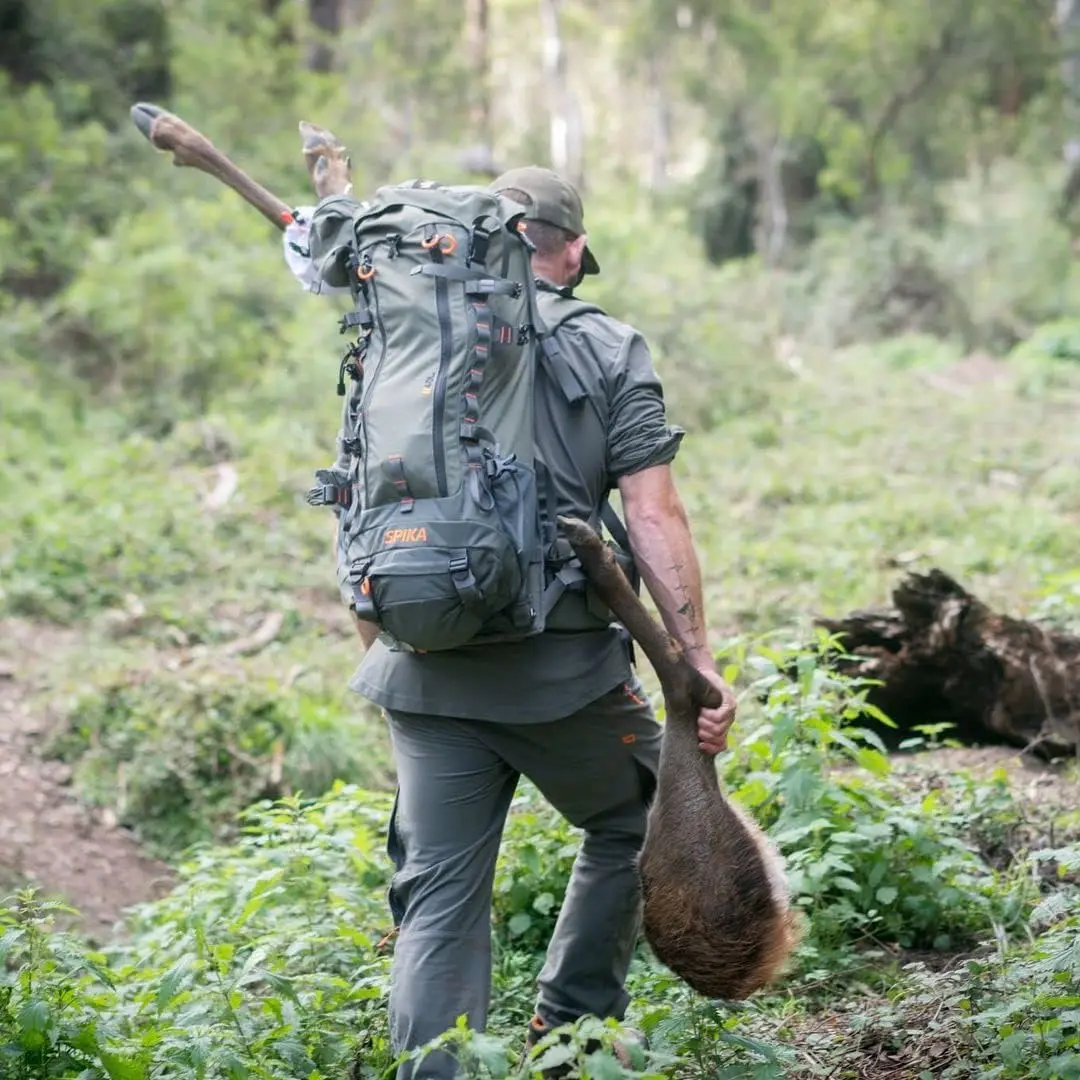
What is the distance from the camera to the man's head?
3.96 metres

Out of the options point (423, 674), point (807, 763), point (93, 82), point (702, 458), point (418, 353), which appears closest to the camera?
point (418, 353)

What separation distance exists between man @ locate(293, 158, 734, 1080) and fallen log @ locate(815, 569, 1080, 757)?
2.75 m

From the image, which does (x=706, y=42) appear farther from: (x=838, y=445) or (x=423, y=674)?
(x=423, y=674)

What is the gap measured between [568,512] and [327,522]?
7.76 m

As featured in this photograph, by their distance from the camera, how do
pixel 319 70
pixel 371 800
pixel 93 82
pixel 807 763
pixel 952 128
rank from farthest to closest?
pixel 952 128
pixel 319 70
pixel 93 82
pixel 371 800
pixel 807 763

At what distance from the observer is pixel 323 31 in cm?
2320

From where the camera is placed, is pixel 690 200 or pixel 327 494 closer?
pixel 327 494

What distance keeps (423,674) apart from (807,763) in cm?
163

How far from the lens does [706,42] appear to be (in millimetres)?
33719

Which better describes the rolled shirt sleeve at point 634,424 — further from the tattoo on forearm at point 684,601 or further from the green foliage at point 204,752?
the green foliage at point 204,752

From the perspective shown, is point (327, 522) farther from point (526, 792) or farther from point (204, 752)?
point (526, 792)

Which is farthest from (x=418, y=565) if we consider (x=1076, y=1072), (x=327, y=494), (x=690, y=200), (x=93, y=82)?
(x=690, y=200)

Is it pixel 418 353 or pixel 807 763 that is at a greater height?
pixel 418 353

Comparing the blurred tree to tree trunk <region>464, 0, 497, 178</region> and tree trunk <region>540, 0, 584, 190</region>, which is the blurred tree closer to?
tree trunk <region>464, 0, 497, 178</region>
